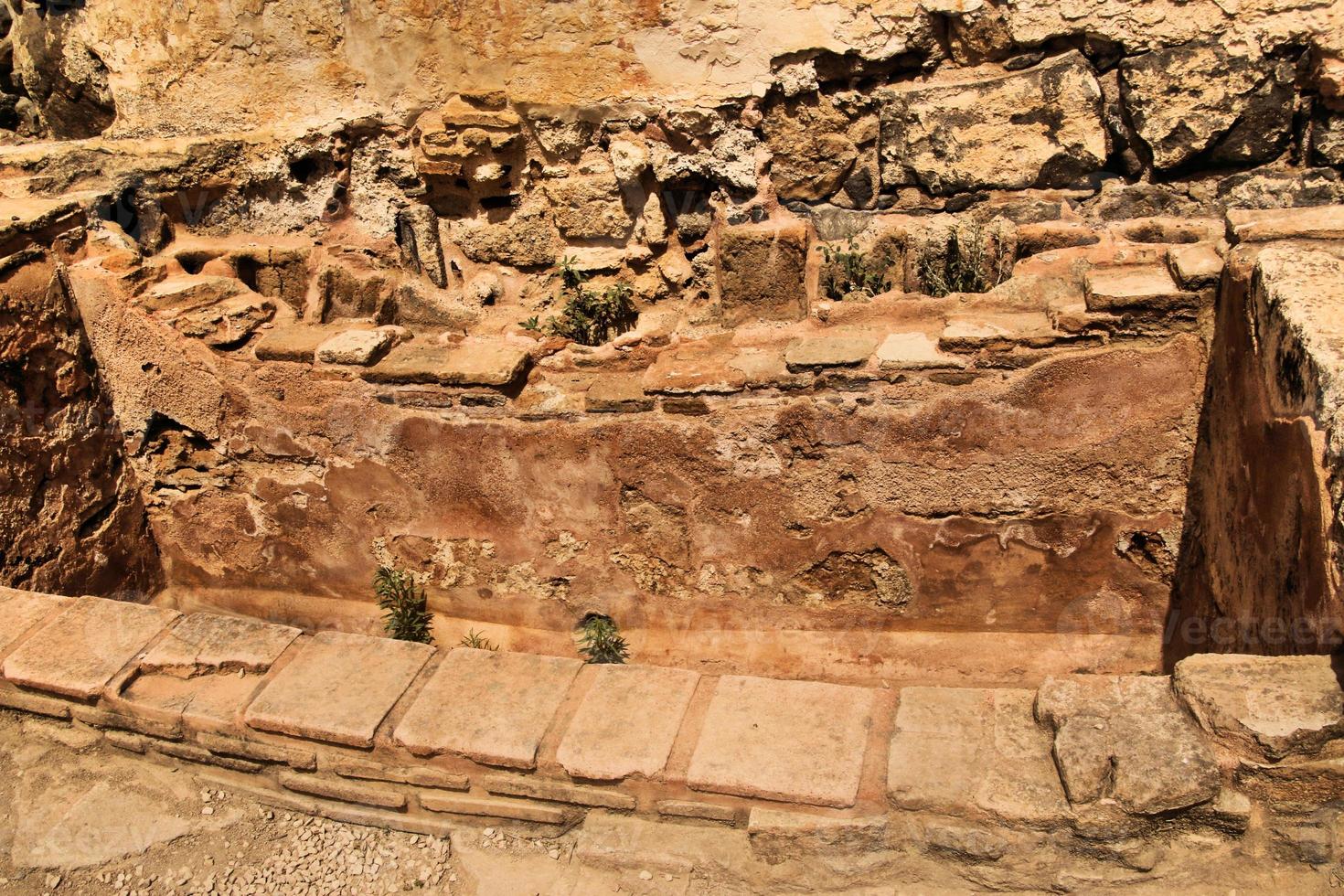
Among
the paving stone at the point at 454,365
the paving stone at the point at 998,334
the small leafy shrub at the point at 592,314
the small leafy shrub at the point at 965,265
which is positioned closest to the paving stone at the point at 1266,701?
the paving stone at the point at 998,334

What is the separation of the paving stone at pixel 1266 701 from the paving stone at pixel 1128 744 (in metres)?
0.05

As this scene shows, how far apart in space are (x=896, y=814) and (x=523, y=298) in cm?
264

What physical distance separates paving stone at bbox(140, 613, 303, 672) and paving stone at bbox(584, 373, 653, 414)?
1.12 metres

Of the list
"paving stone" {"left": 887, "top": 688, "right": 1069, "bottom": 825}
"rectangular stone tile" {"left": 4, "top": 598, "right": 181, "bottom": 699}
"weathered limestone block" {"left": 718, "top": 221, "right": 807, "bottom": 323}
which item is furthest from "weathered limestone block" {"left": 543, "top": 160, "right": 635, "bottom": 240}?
"paving stone" {"left": 887, "top": 688, "right": 1069, "bottom": 825}

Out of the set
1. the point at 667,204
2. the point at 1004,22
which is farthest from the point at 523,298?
the point at 1004,22

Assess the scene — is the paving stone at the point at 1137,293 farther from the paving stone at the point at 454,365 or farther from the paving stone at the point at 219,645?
the paving stone at the point at 219,645

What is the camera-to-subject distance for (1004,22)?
366 cm

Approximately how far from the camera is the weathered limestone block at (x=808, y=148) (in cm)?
391

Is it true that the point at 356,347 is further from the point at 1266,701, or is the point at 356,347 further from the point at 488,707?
the point at 1266,701

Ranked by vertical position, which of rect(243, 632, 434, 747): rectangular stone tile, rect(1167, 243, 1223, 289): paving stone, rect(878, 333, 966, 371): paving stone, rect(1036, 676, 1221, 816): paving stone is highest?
rect(1167, 243, 1223, 289): paving stone

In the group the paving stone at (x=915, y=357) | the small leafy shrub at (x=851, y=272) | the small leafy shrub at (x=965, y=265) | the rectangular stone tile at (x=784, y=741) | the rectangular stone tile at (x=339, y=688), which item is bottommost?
the rectangular stone tile at (x=339, y=688)

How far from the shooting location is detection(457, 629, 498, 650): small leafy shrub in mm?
4035

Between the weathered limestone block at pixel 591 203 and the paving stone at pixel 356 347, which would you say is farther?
the weathered limestone block at pixel 591 203

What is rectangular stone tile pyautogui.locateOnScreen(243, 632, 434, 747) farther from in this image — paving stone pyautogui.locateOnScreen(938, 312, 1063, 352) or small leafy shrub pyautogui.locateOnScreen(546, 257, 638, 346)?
paving stone pyautogui.locateOnScreen(938, 312, 1063, 352)
